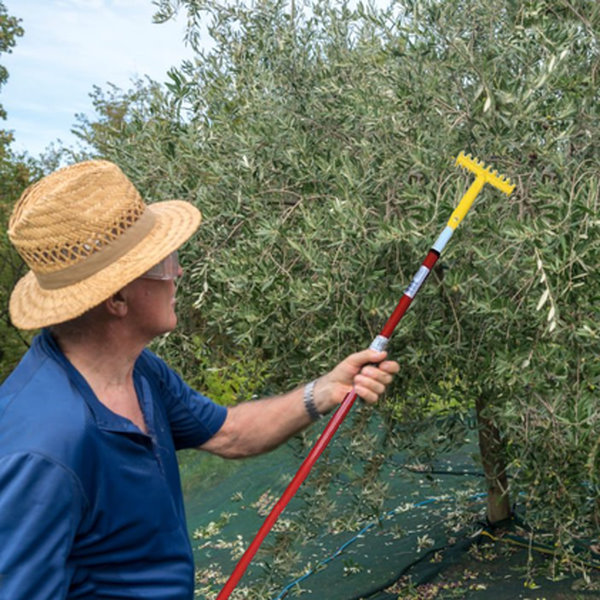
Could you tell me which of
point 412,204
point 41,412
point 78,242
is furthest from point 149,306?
point 412,204

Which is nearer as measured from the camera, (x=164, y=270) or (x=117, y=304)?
(x=117, y=304)

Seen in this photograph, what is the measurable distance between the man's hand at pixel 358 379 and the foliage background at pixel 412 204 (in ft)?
1.72

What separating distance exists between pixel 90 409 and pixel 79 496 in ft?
0.79

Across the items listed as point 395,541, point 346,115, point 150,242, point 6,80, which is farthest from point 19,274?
point 150,242

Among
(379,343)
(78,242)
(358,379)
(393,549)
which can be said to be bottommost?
(393,549)

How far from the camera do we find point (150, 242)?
8.09ft

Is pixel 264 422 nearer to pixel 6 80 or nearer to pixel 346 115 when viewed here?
pixel 346 115

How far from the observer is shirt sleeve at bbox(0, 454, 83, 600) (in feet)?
6.46

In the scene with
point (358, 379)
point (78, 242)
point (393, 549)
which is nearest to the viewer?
point (78, 242)

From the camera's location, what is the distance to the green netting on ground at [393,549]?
16.1 ft

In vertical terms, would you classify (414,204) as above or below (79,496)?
above

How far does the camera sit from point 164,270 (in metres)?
2.49

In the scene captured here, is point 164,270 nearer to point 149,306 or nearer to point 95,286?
point 149,306

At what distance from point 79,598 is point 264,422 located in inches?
45.5
